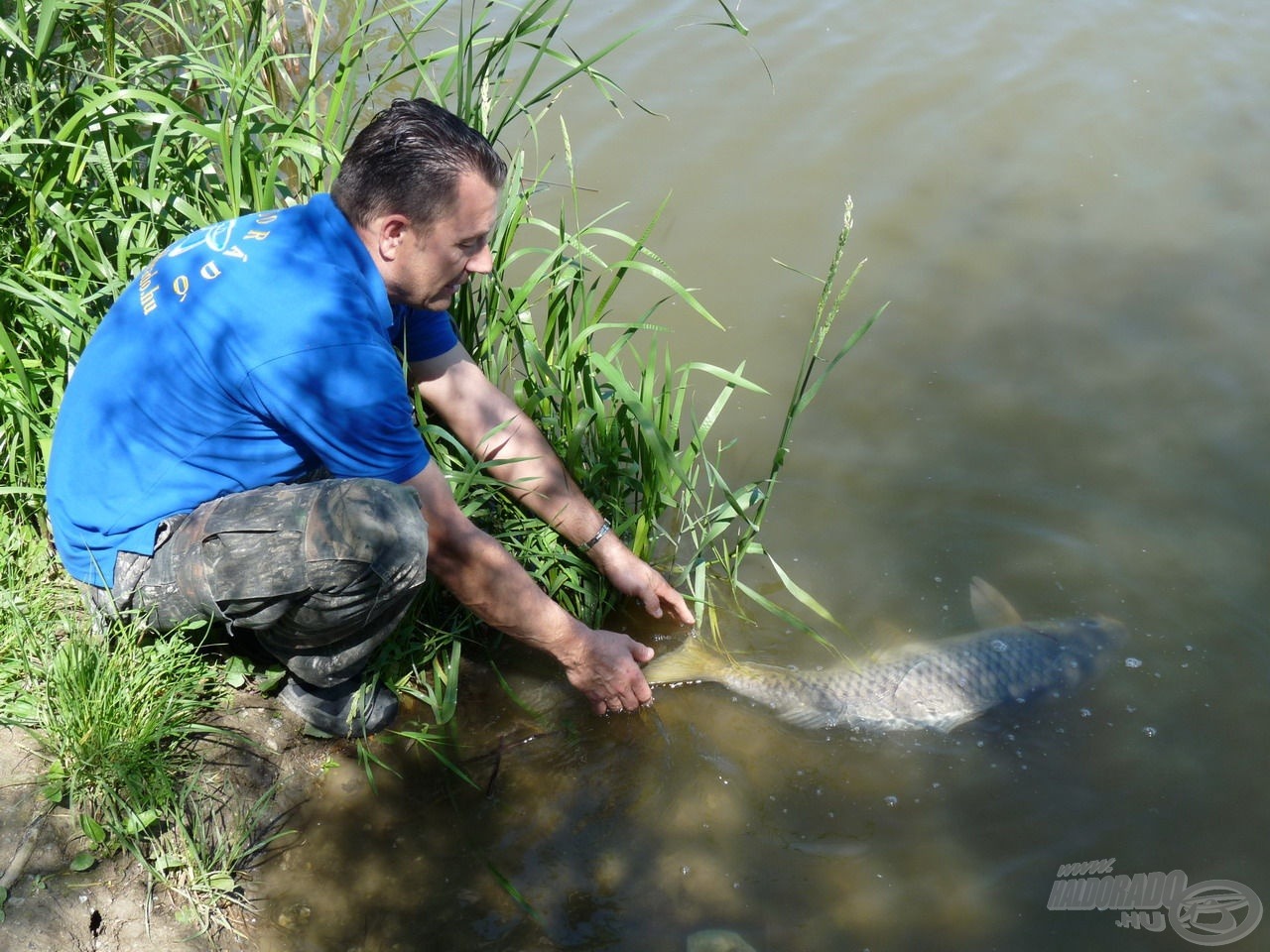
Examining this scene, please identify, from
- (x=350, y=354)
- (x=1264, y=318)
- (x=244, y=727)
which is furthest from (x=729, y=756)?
(x=1264, y=318)

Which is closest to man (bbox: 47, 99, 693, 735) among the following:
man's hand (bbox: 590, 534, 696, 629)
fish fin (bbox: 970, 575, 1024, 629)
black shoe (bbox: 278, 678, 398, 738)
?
black shoe (bbox: 278, 678, 398, 738)

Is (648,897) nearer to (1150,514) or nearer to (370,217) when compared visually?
(370,217)

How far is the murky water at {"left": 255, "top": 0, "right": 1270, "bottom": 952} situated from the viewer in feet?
9.78

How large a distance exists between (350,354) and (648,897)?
155 cm

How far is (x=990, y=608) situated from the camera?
12.6 feet

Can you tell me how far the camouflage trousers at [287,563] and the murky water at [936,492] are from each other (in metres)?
0.59

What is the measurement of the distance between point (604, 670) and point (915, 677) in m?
1.03

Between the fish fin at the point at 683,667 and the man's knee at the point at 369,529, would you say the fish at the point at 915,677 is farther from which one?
the man's knee at the point at 369,529

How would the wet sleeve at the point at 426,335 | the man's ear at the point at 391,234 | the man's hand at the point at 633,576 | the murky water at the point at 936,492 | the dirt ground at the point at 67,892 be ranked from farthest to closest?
the man's hand at the point at 633,576
the wet sleeve at the point at 426,335
the murky water at the point at 936,492
the man's ear at the point at 391,234
the dirt ground at the point at 67,892

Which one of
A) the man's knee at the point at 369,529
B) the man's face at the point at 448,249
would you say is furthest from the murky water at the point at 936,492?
the man's face at the point at 448,249

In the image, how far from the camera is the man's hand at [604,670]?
3.11 meters

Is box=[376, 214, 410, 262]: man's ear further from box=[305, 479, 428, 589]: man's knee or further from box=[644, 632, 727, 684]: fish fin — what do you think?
box=[644, 632, 727, 684]: fish fin

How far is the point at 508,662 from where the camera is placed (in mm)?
3480

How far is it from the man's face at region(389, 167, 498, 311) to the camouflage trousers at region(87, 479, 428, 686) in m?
0.51
